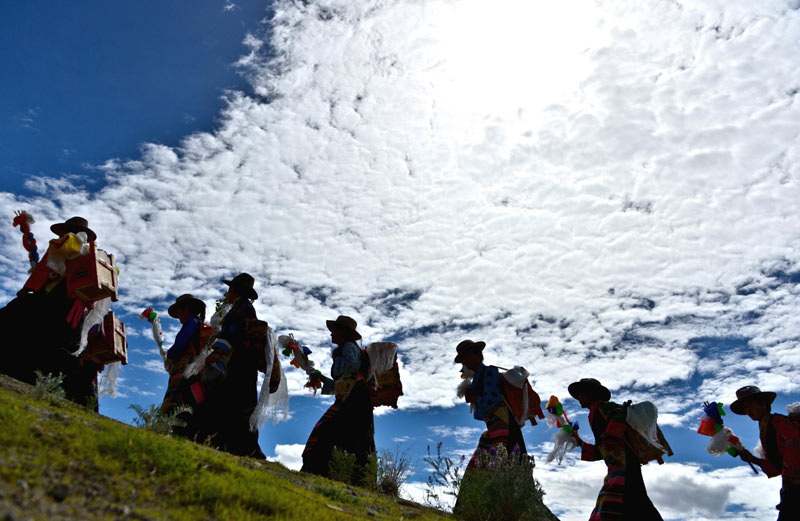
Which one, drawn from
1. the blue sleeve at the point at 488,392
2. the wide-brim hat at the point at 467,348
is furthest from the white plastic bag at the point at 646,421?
the wide-brim hat at the point at 467,348

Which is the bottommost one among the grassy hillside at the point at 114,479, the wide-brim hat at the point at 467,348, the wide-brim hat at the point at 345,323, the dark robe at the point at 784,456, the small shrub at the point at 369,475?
the grassy hillside at the point at 114,479

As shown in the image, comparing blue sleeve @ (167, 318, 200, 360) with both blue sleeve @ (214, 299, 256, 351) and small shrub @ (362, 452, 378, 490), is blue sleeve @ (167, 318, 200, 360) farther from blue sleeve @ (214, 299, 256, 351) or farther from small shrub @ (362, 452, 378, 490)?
small shrub @ (362, 452, 378, 490)

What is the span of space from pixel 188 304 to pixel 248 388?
1764 mm

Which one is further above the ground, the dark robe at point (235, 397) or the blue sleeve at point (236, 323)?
the blue sleeve at point (236, 323)

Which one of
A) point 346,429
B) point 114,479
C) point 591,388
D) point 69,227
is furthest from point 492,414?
point 69,227

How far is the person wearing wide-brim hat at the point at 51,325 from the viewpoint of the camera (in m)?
7.22

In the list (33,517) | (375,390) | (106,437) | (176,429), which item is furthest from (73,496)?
(375,390)

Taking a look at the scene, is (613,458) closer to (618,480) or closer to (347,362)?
(618,480)

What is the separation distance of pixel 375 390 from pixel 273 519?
552 cm

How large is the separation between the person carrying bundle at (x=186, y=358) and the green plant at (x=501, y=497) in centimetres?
342

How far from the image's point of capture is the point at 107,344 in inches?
310

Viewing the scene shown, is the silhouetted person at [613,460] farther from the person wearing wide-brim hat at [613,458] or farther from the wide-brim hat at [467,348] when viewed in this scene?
the wide-brim hat at [467,348]

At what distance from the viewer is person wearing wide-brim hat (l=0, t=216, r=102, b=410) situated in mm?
7223

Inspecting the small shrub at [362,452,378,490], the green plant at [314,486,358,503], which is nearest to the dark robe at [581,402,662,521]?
the small shrub at [362,452,378,490]
